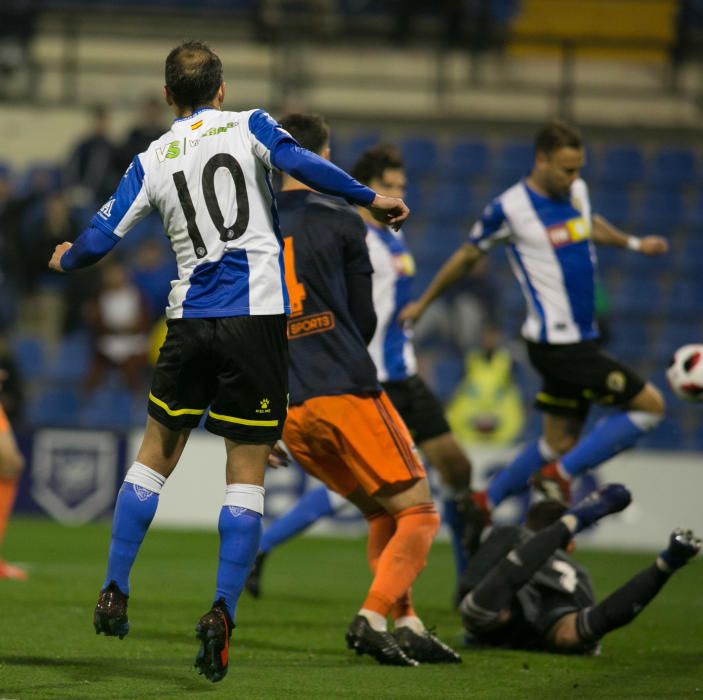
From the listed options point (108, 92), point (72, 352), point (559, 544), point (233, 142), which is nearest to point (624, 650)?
point (559, 544)

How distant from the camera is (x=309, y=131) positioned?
19.8ft

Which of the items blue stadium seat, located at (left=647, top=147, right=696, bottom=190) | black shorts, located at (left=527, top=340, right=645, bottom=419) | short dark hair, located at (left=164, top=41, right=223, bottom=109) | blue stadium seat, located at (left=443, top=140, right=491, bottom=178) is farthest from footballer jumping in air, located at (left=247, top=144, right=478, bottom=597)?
blue stadium seat, located at (left=647, top=147, right=696, bottom=190)

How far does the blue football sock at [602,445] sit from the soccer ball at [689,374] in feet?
3.98

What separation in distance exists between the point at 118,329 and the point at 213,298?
373 inches

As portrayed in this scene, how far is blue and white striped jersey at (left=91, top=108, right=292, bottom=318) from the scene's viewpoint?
508 cm

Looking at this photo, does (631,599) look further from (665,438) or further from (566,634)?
(665,438)

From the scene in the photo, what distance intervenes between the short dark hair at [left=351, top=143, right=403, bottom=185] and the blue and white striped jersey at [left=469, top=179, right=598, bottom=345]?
1184mm

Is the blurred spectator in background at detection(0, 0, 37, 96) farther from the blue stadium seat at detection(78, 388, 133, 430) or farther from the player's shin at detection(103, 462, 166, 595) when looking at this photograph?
the player's shin at detection(103, 462, 166, 595)

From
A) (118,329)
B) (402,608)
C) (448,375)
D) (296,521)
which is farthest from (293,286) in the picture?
(448,375)

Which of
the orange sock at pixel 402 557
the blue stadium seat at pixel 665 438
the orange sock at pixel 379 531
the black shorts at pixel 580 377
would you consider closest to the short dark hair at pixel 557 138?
the black shorts at pixel 580 377

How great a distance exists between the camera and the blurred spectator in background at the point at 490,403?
45.7 feet

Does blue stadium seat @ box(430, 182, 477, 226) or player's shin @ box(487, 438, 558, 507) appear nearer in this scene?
player's shin @ box(487, 438, 558, 507)

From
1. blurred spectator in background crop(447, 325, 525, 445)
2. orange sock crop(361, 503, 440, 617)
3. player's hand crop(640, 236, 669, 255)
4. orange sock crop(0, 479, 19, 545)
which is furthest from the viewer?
blurred spectator in background crop(447, 325, 525, 445)

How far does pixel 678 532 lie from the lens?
5762mm
